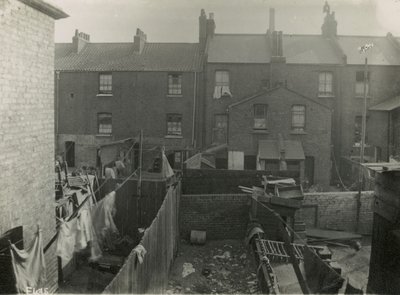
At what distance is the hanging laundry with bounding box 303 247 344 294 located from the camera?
742 cm

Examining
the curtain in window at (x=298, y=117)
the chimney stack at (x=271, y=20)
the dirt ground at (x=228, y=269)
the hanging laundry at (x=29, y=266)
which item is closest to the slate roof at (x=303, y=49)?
the chimney stack at (x=271, y=20)

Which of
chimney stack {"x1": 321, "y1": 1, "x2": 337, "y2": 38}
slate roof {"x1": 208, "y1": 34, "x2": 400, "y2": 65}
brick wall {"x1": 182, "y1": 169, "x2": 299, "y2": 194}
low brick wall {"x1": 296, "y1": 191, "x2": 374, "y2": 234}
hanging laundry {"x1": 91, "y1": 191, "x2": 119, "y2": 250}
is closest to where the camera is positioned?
hanging laundry {"x1": 91, "y1": 191, "x2": 119, "y2": 250}

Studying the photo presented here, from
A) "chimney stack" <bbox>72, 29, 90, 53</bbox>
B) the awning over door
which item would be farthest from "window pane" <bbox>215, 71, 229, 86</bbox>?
"chimney stack" <bbox>72, 29, 90, 53</bbox>

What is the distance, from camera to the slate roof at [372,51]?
3031 centimetres

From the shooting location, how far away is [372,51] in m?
31.3

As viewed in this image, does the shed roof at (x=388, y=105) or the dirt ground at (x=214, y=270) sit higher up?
the shed roof at (x=388, y=105)

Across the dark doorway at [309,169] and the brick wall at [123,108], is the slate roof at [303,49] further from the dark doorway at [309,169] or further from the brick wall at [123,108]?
the dark doorway at [309,169]

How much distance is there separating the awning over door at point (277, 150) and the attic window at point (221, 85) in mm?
5670

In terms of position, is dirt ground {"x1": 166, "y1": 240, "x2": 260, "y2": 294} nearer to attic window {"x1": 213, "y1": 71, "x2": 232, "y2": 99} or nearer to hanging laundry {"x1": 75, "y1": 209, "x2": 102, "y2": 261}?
hanging laundry {"x1": 75, "y1": 209, "x2": 102, "y2": 261}

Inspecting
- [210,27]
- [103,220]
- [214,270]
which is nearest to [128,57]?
[210,27]

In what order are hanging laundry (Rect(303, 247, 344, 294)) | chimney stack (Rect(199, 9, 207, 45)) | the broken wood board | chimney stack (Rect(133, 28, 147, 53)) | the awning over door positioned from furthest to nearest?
chimney stack (Rect(199, 9, 207, 45)) → chimney stack (Rect(133, 28, 147, 53)) → the awning over door → the broken wood board → hanging laundry (Rect(303, 247, 344, 294))

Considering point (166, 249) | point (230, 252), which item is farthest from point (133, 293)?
point (230, 252)

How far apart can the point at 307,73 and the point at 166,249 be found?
2198cm

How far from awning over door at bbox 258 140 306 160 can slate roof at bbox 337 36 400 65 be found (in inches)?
345
